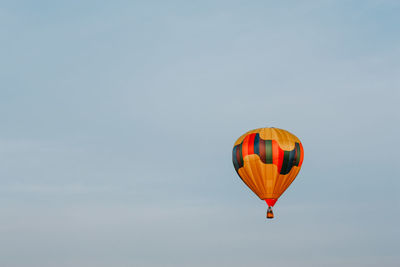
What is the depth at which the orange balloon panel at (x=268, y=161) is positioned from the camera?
91.9m

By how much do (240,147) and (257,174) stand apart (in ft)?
10.2

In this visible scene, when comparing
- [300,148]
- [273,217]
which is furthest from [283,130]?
[273,217]

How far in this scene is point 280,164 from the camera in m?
92.1

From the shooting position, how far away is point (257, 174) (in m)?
92.3

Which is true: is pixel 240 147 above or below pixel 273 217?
above

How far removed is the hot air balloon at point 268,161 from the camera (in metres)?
91.9

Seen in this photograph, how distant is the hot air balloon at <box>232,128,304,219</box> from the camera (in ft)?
301

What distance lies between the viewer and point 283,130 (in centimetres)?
9400

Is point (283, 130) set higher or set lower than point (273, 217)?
higher

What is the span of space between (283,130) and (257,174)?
5.10 m

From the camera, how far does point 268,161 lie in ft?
301

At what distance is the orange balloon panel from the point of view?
9188 centimetres

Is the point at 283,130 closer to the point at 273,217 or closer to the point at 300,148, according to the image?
the point at 300,148

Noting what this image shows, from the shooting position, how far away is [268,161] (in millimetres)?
91812
